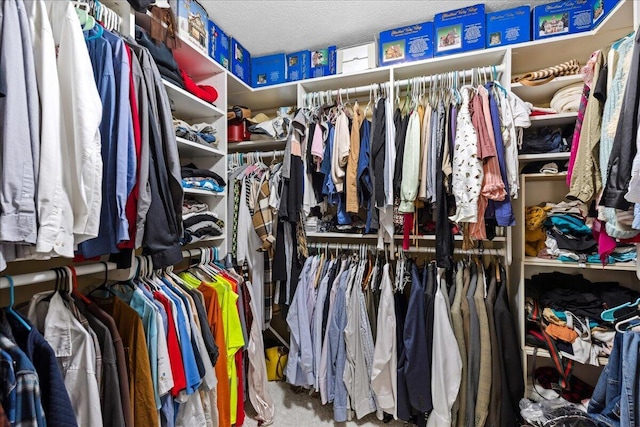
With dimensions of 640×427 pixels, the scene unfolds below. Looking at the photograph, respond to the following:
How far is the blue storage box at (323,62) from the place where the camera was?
6.98ft

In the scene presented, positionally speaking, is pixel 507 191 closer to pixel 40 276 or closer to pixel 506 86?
pixel 506 86

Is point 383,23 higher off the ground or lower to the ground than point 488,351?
higher

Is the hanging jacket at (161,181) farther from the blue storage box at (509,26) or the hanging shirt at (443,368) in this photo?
the blue storage box at (509,26)

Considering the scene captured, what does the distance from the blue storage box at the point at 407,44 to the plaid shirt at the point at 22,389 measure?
2154mm

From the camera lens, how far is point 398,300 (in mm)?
1800

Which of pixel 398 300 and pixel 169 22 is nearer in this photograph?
pixel 169 22

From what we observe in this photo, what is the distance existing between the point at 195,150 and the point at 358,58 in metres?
1.23

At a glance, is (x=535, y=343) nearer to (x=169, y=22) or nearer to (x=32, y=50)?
(x=32, y=50)

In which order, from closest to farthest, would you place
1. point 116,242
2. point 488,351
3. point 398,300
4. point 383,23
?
point 116,242, point 488,351, point 398,300, point 383,23

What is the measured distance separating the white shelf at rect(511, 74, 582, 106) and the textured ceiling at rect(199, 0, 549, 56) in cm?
50

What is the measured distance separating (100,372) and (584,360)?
2.05m

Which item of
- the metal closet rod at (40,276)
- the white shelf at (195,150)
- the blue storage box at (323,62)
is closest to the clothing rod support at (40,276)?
the metal closet rod at (40,276)

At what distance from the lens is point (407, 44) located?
192 cm

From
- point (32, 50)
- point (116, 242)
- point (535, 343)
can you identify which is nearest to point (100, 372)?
point (116, 242)
